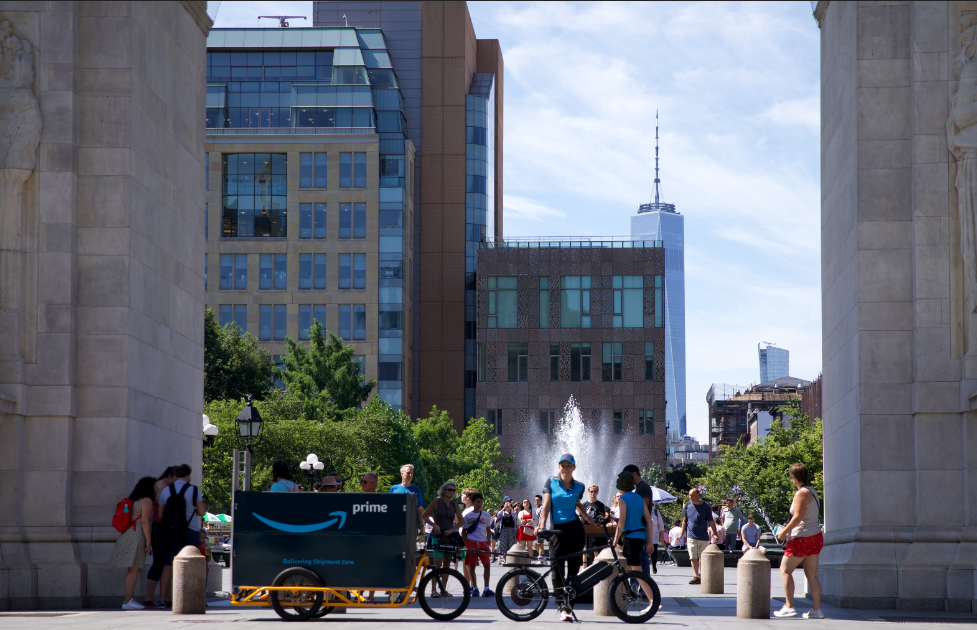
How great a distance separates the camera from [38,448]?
1755cm

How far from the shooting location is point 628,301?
3642 inches

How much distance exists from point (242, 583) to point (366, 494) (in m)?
1.87

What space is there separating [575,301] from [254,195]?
27.2 meters

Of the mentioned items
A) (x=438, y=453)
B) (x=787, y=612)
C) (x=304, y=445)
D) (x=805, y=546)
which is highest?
(x=304, y=445)

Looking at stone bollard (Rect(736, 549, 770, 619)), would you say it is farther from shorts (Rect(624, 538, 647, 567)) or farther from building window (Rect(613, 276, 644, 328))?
building window (Rect(613, 276, 644, 328))

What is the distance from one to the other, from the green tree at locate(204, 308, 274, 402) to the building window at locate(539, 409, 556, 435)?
2733 cm

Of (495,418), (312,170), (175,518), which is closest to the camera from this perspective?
(175,518)

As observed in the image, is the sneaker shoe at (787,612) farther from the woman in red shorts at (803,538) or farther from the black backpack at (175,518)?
the black backpack at (175,518)

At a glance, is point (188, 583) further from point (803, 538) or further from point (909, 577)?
point (909, 577)

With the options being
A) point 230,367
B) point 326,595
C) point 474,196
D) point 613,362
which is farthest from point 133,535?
point 474,196

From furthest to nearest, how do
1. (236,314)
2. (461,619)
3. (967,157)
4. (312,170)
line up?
(312,170)
(236,314)
(967,157)
(461,619)

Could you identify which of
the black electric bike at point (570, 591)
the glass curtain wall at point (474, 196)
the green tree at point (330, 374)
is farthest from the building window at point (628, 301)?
the black electric bike at point (570, 591)

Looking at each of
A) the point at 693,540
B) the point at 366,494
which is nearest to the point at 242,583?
the point at 366,494

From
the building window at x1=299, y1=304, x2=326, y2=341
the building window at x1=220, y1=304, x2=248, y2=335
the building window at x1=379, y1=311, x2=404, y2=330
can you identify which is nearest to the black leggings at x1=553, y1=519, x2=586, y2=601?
the building window at x1=379, y1=311, x2=404, y2=330
